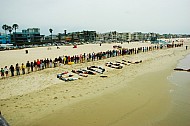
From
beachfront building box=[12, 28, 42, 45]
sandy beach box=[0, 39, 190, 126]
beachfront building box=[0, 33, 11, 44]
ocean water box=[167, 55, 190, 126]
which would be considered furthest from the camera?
beachfront building box=[0, 33, 11, 44]

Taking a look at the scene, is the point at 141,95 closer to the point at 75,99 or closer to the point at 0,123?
the point at 75,99

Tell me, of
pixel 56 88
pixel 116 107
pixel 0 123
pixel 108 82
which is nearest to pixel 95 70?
pixel 108 82

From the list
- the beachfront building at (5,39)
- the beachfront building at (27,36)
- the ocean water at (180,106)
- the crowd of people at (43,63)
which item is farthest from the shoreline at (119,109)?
the beachfront building at (5,39)

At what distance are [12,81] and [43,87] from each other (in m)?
3.38

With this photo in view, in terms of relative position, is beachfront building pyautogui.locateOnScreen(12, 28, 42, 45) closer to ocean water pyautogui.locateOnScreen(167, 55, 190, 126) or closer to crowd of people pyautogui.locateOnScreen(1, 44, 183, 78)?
crowd of people pyautogui.locateOnScreen(1, 44, 183, 78)

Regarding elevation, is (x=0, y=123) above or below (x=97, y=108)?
above

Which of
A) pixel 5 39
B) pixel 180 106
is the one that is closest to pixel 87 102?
pixel 180 106

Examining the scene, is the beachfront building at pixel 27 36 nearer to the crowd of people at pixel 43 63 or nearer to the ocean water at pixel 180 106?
the crowd of people at pixel 43 63

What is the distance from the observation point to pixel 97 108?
11.5 m

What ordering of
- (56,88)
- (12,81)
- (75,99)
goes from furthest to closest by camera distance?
(12,81), (56,88), (75,99)

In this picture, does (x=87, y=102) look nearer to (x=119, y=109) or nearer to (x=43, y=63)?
(x=119, y=109)

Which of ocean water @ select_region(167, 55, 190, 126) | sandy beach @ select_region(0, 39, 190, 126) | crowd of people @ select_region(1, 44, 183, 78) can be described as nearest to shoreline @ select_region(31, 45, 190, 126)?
sandy beach @ select_region(0, 39, 190, 126)

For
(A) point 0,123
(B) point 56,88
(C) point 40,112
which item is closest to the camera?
(A) point 0,123

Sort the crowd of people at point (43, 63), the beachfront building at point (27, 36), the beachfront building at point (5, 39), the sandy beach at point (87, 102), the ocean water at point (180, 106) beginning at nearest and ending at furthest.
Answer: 1. the ocean water at point (180, 106)
2. the sandy beach at point (87, 102)
3. the crowd of people at point (43, 63)
4. the beachfront building at point (27, 36)
5. the beachfront building at point (5, 39)
